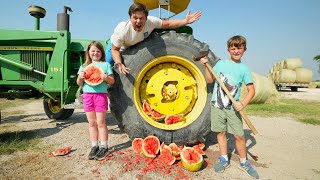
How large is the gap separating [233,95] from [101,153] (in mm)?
1664

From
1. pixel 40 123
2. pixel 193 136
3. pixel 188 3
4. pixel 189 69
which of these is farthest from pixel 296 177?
pixel 40 123

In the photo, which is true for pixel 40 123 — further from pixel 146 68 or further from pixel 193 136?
pixel 193 136

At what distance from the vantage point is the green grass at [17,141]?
3102 millimetres

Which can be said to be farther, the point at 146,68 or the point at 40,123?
the point at 40,123

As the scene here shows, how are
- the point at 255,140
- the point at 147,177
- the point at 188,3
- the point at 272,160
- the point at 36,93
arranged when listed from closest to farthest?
the point at 147,177 → the point at 272,160 → the point at 255,140 → the point at 188,3 → the point at 36,93

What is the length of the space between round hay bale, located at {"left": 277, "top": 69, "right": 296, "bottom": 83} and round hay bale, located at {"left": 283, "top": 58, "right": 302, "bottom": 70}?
2.90 feet

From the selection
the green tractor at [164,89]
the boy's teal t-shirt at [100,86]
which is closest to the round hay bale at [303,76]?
the green tractor at [164,89]

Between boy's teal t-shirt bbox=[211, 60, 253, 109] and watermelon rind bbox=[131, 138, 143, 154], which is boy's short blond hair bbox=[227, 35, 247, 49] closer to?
boy's teal t-shirt bbox=[211, 60, 253, 109]

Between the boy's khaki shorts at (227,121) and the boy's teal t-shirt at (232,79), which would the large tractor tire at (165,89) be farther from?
the boy's teal t-shirt at (232,79)

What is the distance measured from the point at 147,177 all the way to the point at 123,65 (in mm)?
1341

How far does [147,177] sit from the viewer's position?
8.00ft

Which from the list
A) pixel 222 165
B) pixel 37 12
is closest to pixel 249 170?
pixel 222 165

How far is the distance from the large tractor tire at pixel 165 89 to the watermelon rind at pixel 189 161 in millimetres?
326

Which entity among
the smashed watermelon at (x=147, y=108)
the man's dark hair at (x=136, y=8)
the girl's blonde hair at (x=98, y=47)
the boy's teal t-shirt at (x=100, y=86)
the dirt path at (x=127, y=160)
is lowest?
the dirt path at (x=127, y=160)
